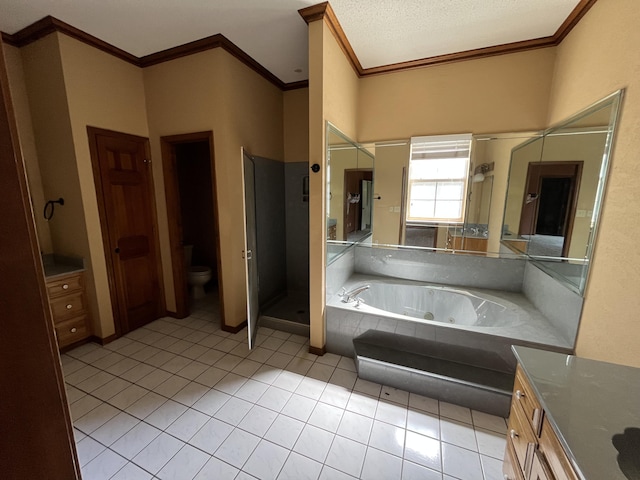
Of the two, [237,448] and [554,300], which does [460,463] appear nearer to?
[237,448]

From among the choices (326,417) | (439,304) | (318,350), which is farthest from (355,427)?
Answer: (439,304)

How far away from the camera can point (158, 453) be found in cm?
146

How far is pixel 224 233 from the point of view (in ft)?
8.41

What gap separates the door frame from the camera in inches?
98.9

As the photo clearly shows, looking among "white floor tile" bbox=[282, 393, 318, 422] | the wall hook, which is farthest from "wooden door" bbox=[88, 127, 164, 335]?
"white floor tile" bbox=[282, 393, 318, 422]

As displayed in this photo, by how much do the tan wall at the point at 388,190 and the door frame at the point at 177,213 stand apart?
5.68ft

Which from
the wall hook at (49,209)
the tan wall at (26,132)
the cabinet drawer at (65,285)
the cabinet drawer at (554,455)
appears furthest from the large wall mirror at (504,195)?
the tan wall at (26,132)

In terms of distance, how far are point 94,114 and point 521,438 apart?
3553 millimetres

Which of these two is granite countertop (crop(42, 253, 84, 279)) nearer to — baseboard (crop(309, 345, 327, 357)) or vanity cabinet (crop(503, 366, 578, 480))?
baseboard (crop(309, 345, 327, 357))

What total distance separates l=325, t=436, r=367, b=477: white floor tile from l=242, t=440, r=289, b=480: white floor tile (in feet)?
0.85

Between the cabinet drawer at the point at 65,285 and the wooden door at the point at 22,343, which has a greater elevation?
the wooden door at the point at 22,343

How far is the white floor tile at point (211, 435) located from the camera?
4.91 ft

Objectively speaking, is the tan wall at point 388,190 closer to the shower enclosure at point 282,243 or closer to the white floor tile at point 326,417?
the shower enclosure at point 282,243

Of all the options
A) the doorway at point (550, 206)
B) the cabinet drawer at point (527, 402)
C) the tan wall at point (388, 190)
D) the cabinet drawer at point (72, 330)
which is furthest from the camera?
the tan wall at point (388, 190)
